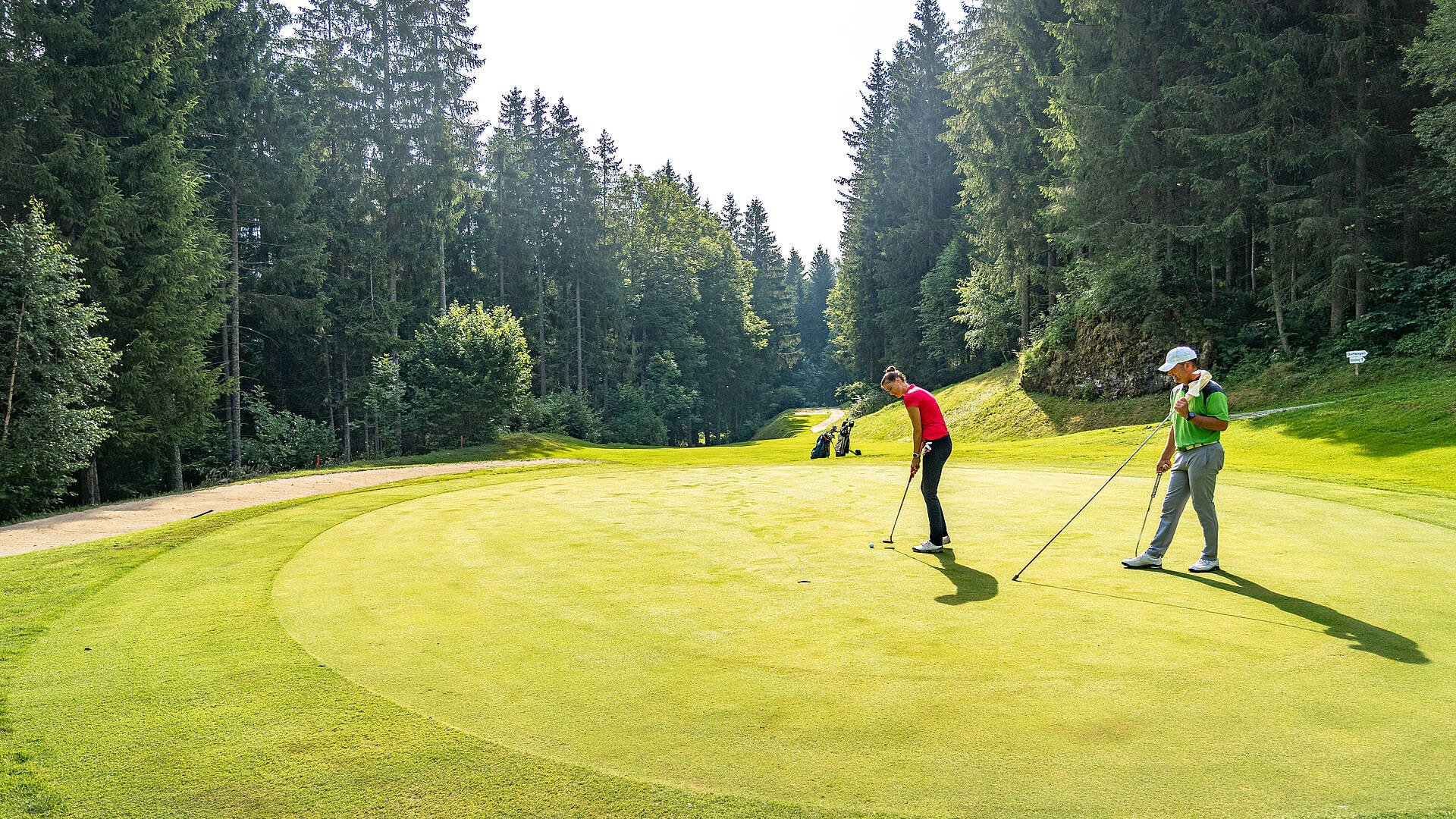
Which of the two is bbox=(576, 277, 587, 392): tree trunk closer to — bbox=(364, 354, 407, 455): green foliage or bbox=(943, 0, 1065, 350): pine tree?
bbox=(364, 354, 407, 455): green foliage

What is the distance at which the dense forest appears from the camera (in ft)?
68.2

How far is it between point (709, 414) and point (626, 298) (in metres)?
19.3

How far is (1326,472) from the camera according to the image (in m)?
14.1

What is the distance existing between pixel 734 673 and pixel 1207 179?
1137 inches

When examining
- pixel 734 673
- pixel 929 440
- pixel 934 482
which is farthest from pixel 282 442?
pixel 734 673

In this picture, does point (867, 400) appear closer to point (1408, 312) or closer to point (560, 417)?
point (560, 417)

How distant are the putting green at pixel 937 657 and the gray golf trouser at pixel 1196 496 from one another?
1.07 feet

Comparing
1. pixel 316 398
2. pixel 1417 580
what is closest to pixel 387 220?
pixel 316 398

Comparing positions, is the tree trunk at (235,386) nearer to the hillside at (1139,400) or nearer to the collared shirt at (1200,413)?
the collared shirt at (1200,413)

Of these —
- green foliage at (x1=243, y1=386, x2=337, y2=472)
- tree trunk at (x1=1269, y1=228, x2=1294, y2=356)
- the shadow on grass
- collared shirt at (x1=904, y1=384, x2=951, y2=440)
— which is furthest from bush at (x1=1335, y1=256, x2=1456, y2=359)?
green foliage at (x1=243, y1=386, x2=337, y2=472)

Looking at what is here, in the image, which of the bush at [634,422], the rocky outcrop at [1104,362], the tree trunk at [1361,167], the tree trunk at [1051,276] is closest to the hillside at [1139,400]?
the rocky outcrop at [1104,362]

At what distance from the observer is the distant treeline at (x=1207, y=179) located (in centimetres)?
2295

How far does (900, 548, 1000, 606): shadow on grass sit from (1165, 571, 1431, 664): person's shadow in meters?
1.98

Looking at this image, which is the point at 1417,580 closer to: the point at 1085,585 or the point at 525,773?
the point at 1085,585
